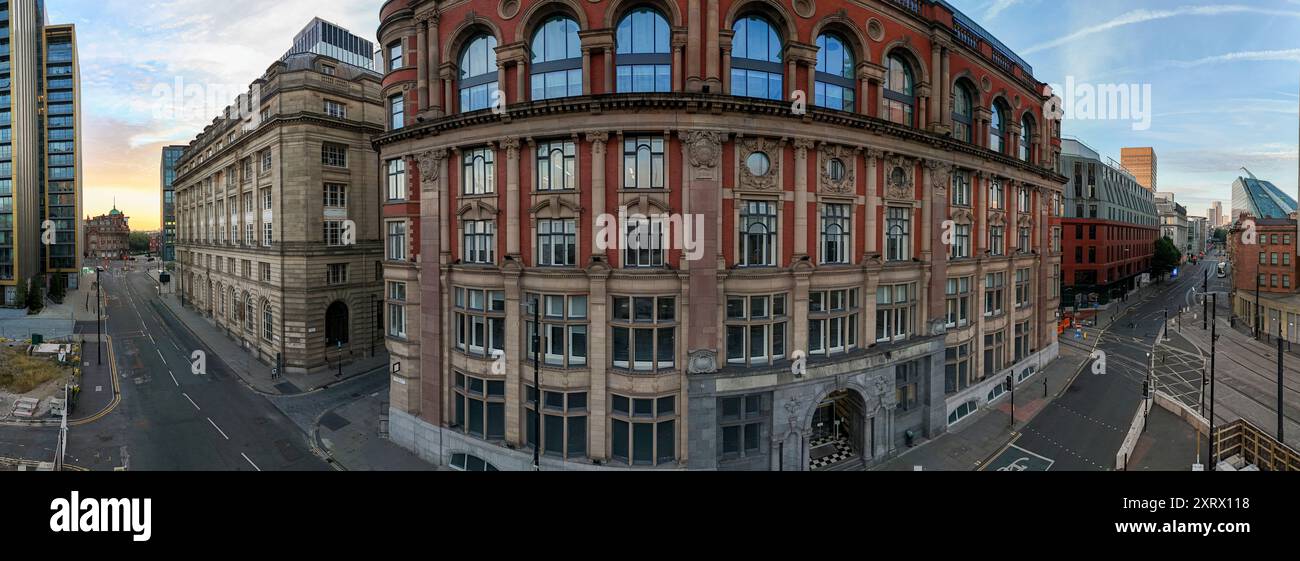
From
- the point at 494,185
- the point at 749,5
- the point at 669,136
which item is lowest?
the point at 494,185

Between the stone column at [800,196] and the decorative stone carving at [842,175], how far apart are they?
1.04m

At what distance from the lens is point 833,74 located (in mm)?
23359

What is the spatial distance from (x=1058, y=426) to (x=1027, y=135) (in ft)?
A: 73.6

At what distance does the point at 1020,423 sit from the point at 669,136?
26658mm

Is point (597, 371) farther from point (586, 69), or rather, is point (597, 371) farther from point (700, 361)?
point (586, 69)

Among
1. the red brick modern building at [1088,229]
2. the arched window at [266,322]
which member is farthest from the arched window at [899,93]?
the red brick modern building at [1088,229]

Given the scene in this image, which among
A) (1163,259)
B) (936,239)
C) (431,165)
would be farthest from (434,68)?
(1163,259)

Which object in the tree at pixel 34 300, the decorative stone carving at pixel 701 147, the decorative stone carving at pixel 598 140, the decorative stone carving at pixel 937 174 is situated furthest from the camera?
the tree at pixel 34 300

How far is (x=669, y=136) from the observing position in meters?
19.7

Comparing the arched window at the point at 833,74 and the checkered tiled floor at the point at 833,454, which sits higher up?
the arched window at the point at 833,74

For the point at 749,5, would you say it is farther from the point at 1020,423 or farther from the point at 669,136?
the point at 1020,423

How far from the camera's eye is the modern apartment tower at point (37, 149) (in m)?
65.6

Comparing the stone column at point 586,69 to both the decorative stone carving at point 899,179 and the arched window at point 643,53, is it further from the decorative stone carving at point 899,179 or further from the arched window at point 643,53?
the decorative stone carving at point 899,179
